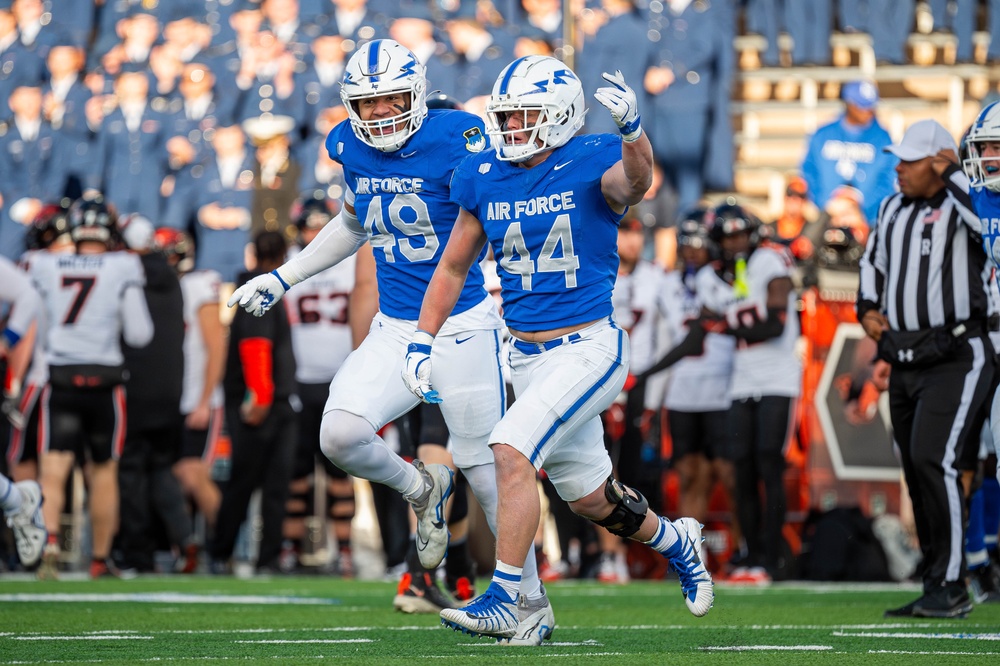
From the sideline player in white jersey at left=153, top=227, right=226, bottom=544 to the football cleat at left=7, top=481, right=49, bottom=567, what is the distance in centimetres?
368

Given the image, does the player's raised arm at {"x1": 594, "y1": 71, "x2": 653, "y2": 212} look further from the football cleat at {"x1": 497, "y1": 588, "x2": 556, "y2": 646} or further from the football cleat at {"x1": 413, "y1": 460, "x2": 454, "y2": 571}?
the football cleat at {"x1": 413, "y1": 460, "x2": 454, "y2": 571}

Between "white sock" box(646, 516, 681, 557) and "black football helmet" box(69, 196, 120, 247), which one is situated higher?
"black football helmet" box(69, 196, 120, 247)

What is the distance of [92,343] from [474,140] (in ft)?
14.1

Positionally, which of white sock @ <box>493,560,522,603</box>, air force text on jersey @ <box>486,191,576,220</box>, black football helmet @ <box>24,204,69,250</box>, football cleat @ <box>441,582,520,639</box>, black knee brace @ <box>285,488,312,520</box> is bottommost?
black knee brace @ <box>285,488,312,520</box>

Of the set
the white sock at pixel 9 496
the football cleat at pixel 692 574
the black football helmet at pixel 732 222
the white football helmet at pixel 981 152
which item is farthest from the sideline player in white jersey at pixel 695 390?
the football cleat at pixel 692 574

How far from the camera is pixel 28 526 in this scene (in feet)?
23.4

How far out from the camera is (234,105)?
17266 mm

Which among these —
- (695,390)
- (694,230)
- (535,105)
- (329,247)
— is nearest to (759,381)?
(695,390)

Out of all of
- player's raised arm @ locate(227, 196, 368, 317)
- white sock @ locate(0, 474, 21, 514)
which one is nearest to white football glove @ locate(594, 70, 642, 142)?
player's raised arm @ locate(227, 196, 368, 317)

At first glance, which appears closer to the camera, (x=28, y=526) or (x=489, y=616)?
(x=489, y=616)

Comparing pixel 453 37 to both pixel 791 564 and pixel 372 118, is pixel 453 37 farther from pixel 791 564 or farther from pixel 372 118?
pixel 372 118

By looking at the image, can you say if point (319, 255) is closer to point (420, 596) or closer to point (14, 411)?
point (420, 596)

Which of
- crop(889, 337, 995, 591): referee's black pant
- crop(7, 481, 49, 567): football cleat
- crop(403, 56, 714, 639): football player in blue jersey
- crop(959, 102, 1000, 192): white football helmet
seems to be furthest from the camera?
crop(7, 481, 49, 567): football cleat

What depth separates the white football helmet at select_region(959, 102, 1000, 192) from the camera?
19.3ft
